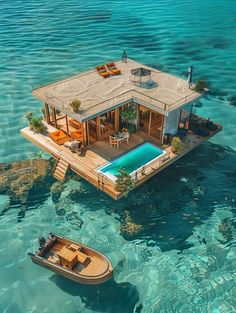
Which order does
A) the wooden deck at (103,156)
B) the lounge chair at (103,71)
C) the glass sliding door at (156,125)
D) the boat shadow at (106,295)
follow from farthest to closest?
the lounge chair at (103,71), the glass sliding door at (156,125), the wooden deck at (103,156), the boat shadow at (106,295)

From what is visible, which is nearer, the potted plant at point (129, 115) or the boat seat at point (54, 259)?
the boat seat at point (54, 259)

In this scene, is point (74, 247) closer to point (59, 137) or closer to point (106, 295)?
point (106, 295)

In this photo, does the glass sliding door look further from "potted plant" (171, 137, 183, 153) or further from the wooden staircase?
the wooden staircase

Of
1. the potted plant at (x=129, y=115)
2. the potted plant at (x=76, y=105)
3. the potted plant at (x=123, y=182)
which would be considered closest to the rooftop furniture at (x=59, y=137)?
the potted plant at (x=76, y=105)

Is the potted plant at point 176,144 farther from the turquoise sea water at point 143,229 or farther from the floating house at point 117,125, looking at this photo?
the turquoise sea water at point 143,229

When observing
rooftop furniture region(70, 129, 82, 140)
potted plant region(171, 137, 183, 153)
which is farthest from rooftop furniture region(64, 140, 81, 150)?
potted plant region(171, 137, 183, 153)

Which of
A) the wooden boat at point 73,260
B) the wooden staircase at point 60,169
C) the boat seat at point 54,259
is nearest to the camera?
the wooden boat at point 73,260
